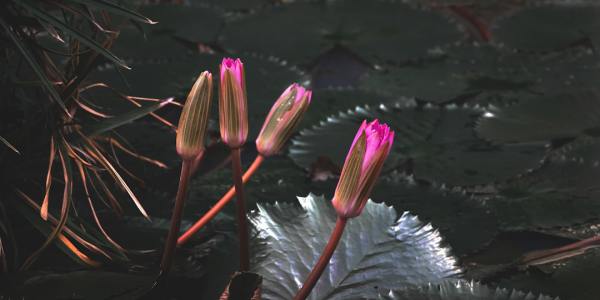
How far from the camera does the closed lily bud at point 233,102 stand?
59cm

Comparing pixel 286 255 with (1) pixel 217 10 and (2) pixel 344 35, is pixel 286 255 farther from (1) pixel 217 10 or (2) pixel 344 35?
(1) pixel 217 10

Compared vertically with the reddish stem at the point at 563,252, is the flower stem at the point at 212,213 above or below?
above

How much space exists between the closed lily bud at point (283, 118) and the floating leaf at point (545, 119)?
55cm

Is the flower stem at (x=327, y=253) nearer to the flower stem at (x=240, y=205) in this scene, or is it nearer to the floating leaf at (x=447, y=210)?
the flower stem at (x=240, y=205)

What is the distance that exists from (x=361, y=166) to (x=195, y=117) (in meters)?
0.14

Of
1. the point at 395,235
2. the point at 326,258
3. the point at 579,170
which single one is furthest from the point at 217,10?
the point at 326,258

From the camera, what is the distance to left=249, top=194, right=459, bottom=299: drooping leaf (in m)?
0.69

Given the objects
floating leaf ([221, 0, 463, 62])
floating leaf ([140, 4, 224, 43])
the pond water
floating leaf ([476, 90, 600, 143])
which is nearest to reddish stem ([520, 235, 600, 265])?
the pond water

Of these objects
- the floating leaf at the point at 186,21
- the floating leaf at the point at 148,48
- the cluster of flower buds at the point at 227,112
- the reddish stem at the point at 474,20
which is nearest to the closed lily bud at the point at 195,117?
the cluster of flower buds at the point at 227,112

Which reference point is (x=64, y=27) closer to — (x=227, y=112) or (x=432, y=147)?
(x=227, y=112)

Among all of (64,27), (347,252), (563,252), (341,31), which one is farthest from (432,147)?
(64,27)

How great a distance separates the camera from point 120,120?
2.16 feet

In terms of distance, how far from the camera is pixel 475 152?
3.56ft

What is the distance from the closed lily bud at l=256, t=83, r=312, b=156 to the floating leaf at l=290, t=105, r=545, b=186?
410mm
